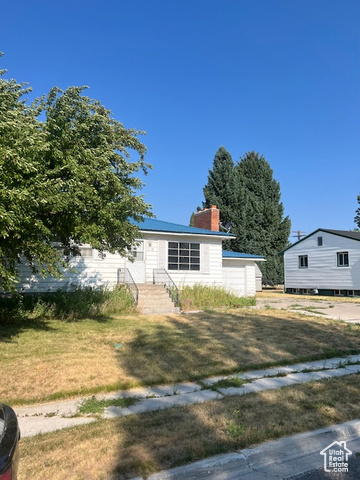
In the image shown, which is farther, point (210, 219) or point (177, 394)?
point (210, 219)

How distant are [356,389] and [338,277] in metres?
22.7

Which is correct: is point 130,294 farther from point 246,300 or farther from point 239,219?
point 239,219

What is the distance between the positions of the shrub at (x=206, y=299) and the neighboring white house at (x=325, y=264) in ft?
40.3

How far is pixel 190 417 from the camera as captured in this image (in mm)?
4176

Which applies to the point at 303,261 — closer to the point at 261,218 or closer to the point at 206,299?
the point at 261,218

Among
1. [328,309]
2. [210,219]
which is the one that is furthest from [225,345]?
[210,219]

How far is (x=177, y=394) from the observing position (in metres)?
5.09

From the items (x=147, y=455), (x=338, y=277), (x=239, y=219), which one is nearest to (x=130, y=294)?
(x=147, y=455)

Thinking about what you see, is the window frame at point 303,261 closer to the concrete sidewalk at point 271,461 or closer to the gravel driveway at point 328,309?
the gravel driveway at point 328,309

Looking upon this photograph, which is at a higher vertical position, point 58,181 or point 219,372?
point 58,181

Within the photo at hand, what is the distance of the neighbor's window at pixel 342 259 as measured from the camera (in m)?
25.5

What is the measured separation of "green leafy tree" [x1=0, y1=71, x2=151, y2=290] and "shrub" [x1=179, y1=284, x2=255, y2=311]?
5728 mm

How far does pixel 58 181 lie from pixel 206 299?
10.2 m

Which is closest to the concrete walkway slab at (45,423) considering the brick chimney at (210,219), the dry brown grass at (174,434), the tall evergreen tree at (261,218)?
the dry brown grass at (174,434)
